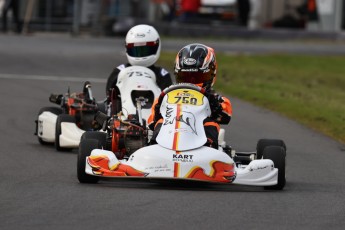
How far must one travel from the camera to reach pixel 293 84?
77.3 ft

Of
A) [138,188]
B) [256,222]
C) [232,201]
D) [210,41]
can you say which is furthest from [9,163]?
[210,41]

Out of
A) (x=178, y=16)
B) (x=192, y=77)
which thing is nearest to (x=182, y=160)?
(x=192, y=77)

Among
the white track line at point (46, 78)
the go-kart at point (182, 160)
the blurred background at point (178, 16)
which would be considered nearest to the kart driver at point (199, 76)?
the go-kart at point (182, 160)

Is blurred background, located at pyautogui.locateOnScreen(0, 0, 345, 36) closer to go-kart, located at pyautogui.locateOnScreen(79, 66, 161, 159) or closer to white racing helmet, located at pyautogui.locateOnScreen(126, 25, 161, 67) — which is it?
white racing helmet, located at pyautogui.locateOnScreen(126, 25, 161, 67)

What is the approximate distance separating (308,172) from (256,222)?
364 cm

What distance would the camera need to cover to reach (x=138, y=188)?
31.7 feet

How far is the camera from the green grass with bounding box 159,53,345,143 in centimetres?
1756

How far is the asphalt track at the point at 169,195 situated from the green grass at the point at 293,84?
2.63 feet

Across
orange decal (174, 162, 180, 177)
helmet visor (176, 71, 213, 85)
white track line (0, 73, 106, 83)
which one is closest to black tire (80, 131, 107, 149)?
helmet visor (176, 71, 213, 85)

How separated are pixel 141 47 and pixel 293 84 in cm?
1053

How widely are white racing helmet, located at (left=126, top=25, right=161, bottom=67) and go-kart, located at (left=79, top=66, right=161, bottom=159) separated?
0.40 meters

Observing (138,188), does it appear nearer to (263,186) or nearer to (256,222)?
(263,186)

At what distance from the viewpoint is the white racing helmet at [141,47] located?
1331 cm

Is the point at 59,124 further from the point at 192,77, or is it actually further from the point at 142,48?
the point at 192,77
